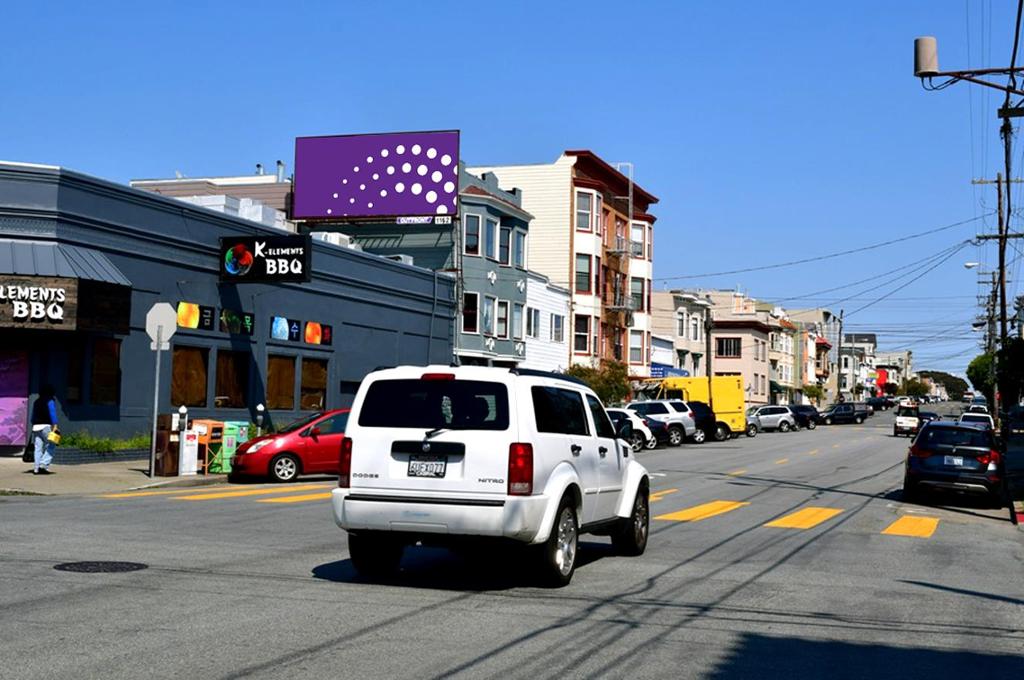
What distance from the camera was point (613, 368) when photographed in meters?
58.0

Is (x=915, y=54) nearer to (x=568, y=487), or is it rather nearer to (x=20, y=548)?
(x=568, y=487)

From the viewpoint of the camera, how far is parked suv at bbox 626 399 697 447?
46906 millimetres

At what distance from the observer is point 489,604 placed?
9781 mm

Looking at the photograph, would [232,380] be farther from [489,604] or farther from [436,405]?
[489,604]

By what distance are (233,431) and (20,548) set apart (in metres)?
13.6

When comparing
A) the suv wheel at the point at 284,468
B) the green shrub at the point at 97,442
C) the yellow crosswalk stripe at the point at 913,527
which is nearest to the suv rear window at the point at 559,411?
the yellow crosswalk stripe at the point at 913,527

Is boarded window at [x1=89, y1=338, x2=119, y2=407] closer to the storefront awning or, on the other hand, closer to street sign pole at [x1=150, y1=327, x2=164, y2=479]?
the storefront awning

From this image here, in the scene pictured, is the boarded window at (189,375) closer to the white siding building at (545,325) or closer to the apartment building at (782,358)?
the white siding building at (545,325)

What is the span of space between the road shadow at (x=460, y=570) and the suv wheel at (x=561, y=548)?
0.17 meters

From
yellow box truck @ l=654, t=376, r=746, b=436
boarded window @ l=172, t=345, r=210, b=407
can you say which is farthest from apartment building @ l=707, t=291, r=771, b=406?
boarded window @ l=172, t=345, r=210, b=407

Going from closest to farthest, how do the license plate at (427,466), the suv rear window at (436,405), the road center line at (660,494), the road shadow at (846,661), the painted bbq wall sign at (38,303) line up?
the road shadow at (846,661)
the license plate at (427,466)
the suv rear window at (436,405)
the road center line at (660,494)
the painted bbq wall sign at (38,303)

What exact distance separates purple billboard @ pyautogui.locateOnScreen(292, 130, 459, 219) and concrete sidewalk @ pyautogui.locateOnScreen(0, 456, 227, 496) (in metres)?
22.8

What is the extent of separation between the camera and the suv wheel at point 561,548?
1053 centimetres

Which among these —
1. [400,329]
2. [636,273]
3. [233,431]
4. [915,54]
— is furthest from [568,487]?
[636,273]
